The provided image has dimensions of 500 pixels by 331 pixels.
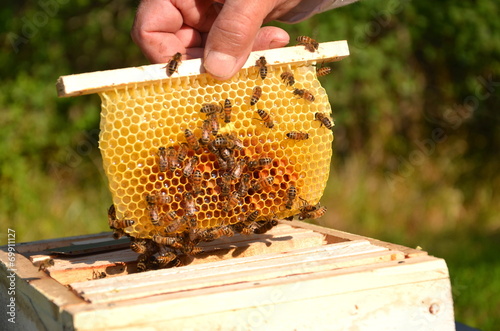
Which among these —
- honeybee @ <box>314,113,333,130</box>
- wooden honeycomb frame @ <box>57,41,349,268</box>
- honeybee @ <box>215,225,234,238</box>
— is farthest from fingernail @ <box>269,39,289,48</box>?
honeybee @ <box>215,225,234,238</box>

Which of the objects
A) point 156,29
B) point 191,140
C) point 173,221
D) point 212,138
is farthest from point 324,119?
point 156,29

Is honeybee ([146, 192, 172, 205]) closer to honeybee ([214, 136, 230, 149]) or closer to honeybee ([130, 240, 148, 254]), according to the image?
honeybee ([130, 240, 148, 254])

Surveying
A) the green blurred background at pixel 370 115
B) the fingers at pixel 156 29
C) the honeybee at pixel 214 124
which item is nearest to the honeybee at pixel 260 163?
the honeybee at pixel 214 124

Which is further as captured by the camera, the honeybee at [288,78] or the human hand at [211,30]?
the honeybee at [288,78]

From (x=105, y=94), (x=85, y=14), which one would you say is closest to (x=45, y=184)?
(x=85, y=14)

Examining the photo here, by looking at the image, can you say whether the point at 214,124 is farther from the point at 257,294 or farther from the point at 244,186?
the point at 257,294

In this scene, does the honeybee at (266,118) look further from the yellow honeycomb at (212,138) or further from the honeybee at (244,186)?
the honeybee at (244,186)

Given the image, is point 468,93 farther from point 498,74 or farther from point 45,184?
point 45,184
